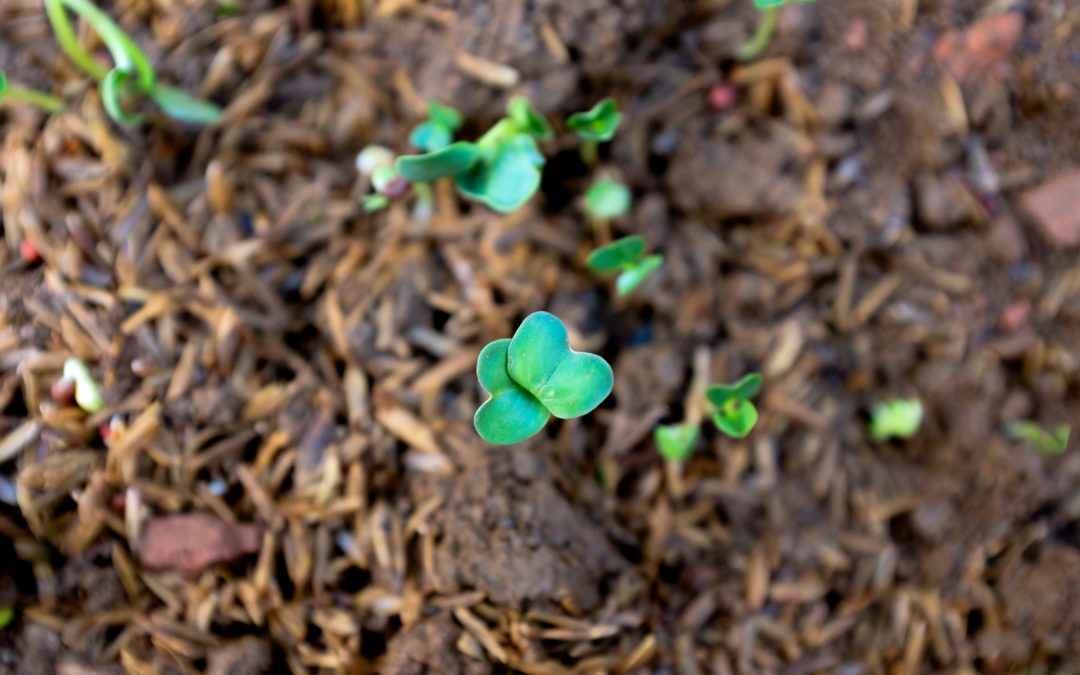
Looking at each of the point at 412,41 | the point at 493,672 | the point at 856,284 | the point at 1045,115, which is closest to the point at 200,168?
the point at 412,41

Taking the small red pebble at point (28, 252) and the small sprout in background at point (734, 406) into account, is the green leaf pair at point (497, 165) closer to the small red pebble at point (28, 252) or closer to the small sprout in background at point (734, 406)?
the small sprout in background at point (734, 406)

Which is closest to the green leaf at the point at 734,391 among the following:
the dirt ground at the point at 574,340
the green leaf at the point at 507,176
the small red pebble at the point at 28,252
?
the dirt ground at the point at 574,340

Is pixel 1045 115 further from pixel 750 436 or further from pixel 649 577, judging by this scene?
pixel 649 577

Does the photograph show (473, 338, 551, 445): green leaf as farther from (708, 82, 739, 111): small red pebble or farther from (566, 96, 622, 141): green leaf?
(708, 82, 739, 111): small red pebble

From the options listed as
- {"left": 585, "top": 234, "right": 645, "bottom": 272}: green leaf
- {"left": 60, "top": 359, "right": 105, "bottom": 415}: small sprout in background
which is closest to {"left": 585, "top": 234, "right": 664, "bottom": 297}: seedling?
{"left": 585, "top": 234, "right": 645, "bottom": 272}: green leaf

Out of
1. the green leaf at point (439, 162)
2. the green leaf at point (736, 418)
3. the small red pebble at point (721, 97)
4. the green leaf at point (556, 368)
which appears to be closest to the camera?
the green leaf at point (556, 368)

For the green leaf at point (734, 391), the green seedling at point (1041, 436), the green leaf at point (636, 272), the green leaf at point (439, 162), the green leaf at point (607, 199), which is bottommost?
the green seedling at point (1041, 436)

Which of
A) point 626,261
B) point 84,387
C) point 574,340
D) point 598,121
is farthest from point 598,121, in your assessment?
point 84,387
